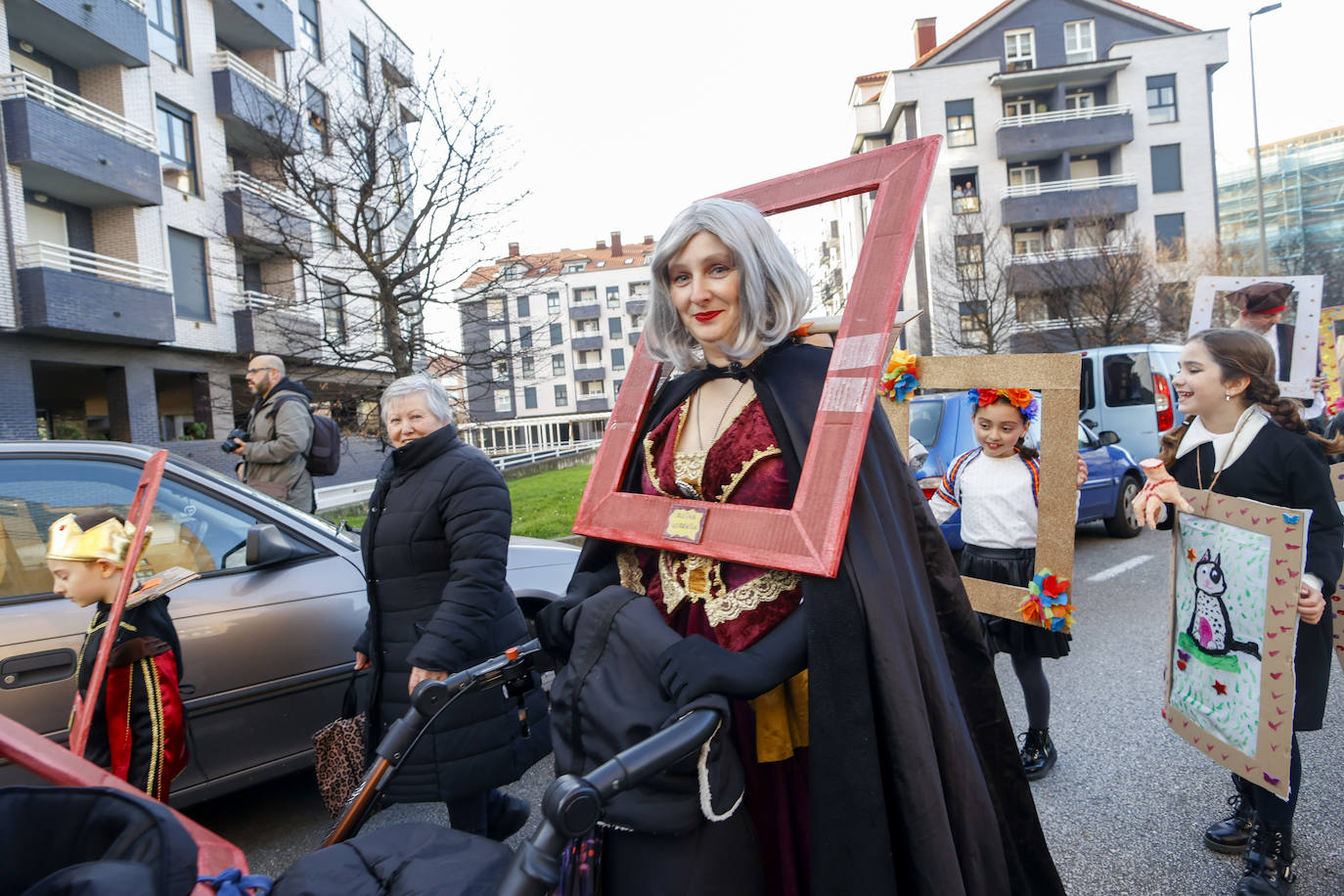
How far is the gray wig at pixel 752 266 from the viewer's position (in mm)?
1743

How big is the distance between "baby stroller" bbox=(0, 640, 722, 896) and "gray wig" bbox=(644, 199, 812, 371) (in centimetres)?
84

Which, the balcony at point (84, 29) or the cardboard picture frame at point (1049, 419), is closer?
the cardboard picture frame at point (1049, 419)

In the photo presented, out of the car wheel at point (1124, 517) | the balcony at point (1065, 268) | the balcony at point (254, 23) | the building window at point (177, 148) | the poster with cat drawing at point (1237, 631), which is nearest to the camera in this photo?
the poster with cat drawing at point (1237, 631)

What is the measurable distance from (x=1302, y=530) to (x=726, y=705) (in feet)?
6.68

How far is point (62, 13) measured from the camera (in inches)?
624

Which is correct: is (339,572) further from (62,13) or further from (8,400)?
(62,13)

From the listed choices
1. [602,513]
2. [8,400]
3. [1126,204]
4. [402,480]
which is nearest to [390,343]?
[8,400]

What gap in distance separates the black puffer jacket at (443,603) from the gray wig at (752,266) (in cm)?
149

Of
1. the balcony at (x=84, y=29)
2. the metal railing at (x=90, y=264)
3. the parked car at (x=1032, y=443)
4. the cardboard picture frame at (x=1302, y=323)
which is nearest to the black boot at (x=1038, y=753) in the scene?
the parked car at (x=1032, y=443)

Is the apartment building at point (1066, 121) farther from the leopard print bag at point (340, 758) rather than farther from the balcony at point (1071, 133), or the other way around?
the leopard print bag at point (340, 758)

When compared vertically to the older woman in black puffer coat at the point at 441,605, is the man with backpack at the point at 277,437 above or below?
above

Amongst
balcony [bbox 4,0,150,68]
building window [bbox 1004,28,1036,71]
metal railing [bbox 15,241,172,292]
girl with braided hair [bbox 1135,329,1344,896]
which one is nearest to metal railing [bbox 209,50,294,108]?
balcony [bbox 4,0,150,68]

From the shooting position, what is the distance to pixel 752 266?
1.74 m

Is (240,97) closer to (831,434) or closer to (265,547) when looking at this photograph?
(265,547)
